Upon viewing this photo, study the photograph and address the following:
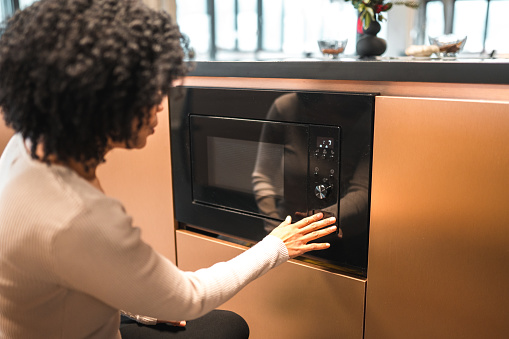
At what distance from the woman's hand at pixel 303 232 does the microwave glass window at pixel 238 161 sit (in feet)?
0.37

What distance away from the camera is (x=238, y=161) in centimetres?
116

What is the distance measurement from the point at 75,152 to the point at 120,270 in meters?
0.18

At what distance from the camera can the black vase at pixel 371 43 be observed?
1.18 m

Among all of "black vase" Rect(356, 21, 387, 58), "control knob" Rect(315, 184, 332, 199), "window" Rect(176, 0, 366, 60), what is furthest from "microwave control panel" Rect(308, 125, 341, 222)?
"window" Rect(176, 0, 366, 60)

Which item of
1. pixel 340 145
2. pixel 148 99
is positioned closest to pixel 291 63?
pixel 340 145

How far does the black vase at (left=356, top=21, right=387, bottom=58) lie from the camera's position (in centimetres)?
118

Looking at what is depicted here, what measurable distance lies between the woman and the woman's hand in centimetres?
26

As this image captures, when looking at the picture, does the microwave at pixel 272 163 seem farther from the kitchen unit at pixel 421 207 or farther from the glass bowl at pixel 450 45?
the glass bowl at pixel 450 45

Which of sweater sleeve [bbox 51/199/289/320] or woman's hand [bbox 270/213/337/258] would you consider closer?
sweater sleeve [bbox 51/199/289/320]

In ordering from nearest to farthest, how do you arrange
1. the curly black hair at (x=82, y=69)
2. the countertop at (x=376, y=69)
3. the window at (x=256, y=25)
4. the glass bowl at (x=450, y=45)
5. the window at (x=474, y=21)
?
the curly black hair at (x=82, y=69)
the countertop at (x=376, y=69)
the glass bowl at (x=450, y=45)
the window at (x=474, y=21)
the window at (x=256, y=25)

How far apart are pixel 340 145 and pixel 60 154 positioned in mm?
538

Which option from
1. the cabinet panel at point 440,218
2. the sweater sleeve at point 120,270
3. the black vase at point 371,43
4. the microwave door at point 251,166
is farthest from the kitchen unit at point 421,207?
the sweater sleeve at point 120,270

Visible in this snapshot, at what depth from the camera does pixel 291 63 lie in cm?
102

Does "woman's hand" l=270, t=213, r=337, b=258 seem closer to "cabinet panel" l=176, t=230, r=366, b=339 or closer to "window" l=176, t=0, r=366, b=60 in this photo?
"cabinet panel" l=176, t=230, r=366, b=339
